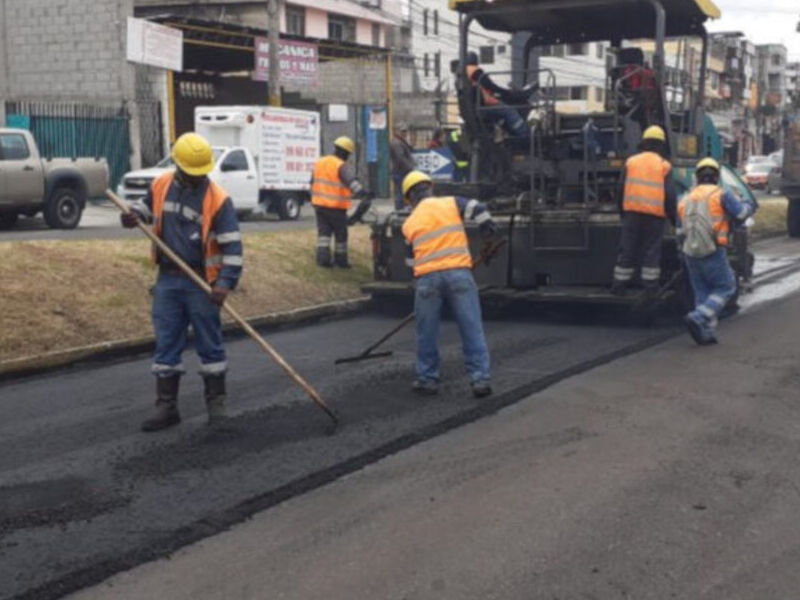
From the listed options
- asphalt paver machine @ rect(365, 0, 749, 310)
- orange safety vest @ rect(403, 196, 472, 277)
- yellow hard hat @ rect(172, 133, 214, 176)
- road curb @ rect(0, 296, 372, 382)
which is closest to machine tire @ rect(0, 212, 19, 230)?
road curb @ rect(0, 296, 372, 382)

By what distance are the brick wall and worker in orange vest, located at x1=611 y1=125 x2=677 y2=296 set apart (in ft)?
71.6

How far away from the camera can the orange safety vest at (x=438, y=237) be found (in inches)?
335

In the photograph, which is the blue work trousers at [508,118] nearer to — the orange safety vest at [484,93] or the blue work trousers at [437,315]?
the orange safety vest at [484,93]

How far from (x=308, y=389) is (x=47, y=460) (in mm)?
1619

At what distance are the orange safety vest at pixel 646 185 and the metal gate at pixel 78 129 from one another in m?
19.7

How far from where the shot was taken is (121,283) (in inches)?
474

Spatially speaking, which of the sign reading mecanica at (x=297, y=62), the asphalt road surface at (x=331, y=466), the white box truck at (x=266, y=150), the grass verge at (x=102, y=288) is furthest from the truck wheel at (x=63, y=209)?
the sign reading mecanica at (x=297, y=62)

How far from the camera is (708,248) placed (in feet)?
35.1

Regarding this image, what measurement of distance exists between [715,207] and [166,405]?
5590 mm

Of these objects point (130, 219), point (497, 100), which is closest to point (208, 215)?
point (130, 219)

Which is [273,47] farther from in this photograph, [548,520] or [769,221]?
[548,520]

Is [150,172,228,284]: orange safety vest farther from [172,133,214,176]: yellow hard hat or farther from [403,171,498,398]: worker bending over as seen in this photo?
[403,171,498,398]: worker bending over

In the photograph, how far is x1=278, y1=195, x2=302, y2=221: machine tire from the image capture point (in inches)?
1041

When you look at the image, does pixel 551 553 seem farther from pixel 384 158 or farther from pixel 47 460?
pixel 384 158
